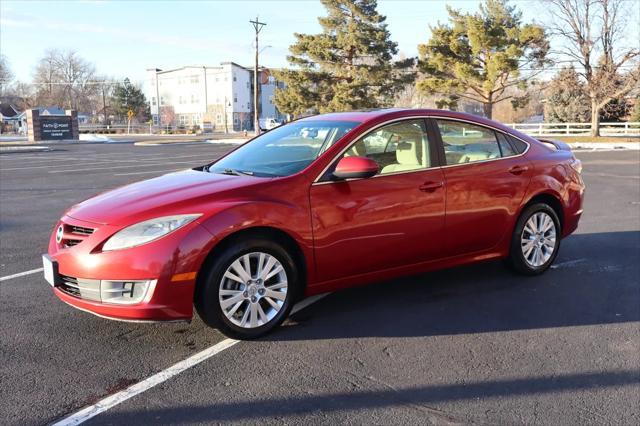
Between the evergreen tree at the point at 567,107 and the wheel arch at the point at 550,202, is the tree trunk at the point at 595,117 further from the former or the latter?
the wheel arch at the point at 550,202

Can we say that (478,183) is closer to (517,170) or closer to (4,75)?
(517,170)

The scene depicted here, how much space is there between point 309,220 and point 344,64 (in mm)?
40198

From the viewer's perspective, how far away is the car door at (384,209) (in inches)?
166

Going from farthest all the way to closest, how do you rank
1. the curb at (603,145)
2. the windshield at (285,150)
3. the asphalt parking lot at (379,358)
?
the curb at (603,145) < the windshield at (285,150) < the asphalt parking lot at (379,358)

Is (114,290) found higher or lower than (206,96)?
lower

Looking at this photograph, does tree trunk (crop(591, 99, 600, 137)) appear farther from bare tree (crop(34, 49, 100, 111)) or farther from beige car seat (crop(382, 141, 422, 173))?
bare tree (crop(34, 49, 100, 111))

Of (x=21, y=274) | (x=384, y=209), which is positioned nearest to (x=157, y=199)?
(x=384, y=209)

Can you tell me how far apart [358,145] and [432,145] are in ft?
2.45

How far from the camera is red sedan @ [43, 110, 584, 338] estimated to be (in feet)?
12.1

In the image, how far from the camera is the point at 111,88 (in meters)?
109

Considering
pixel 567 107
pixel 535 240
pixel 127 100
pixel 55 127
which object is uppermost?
pixel 127 100

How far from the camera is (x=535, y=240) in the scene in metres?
5.49

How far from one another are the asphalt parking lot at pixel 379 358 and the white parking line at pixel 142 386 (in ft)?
0.17

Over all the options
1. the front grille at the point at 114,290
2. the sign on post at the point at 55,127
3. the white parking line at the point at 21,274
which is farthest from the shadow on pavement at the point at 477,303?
the sign on post at the point at 55,127
